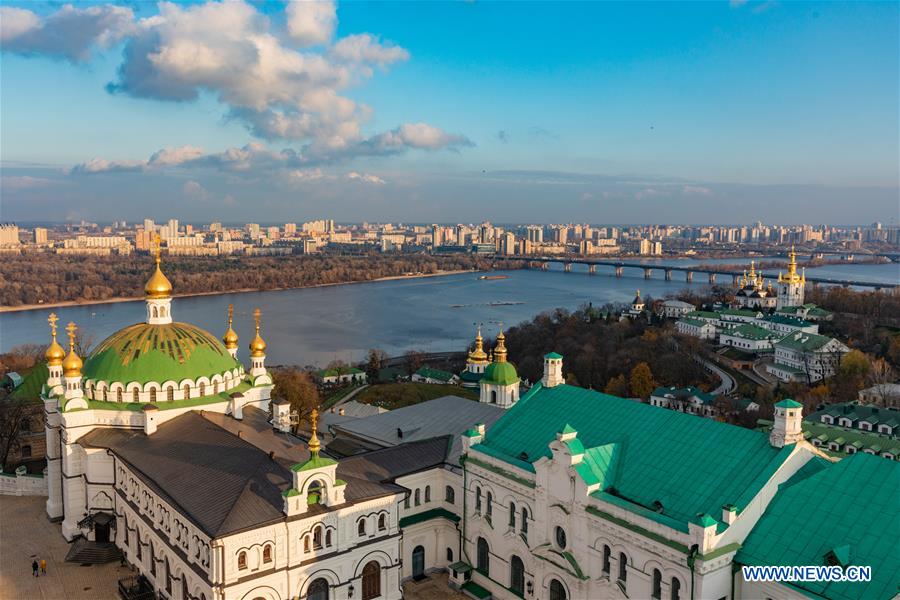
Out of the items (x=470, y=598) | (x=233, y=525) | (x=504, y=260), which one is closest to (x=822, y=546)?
(x=470, y=598)

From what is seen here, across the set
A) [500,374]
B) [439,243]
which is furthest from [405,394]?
[439,243]

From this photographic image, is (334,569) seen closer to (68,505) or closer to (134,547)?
(134,547)

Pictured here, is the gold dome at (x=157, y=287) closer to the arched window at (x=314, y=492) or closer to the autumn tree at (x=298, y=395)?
the arched window at (x=314, y=492)

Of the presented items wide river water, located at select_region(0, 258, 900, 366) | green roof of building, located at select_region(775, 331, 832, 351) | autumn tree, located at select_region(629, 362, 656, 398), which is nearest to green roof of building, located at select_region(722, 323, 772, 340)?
green roof of building, located at select_region(775, 331, 832, 351)

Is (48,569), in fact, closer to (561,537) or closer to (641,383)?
(561,537)

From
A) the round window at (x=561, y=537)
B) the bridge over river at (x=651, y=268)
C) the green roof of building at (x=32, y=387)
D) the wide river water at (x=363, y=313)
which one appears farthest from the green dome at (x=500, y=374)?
the bridge over river at (x=651, y=268)
